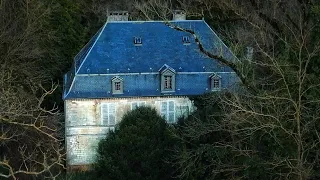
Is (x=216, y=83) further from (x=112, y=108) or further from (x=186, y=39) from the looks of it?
(x=112, y=108)

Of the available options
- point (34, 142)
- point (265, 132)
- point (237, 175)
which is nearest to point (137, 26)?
point (34, 142)

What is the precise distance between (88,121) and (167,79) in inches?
173

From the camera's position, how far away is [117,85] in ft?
90.5

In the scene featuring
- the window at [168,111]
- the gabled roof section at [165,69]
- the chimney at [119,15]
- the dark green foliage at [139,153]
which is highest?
the chimney at [119,15]

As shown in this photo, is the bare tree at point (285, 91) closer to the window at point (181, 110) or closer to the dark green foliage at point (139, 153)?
the dark green foliage at point (139, 153)

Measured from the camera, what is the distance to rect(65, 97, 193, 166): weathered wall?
27.5 m

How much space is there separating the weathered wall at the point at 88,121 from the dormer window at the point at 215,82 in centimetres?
143

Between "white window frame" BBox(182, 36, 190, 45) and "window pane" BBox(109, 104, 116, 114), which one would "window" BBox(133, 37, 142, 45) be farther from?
"window pane" BBox(109, 104, 116, 114)

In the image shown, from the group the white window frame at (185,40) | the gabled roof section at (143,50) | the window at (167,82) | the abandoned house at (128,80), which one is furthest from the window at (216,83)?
the white window frame at (185,40)

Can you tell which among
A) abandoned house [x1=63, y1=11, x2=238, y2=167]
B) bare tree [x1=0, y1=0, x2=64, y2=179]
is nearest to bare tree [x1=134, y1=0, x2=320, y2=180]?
abandoned house [x1=63, y1=11, x2=238, y2=167]

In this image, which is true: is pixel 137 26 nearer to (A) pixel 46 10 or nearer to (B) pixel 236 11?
(A) pixel 46 10

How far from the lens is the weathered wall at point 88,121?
2753 cm

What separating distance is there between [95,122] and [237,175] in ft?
34.3

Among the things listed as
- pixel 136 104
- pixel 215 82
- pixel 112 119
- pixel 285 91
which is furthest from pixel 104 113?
pixel 285 91
